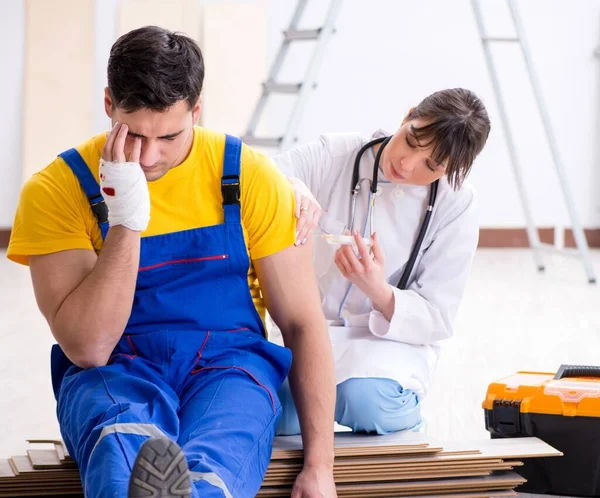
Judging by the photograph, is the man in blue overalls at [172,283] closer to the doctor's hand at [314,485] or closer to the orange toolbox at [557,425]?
the doctor's hand at [314,485]

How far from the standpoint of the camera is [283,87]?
4.77 m

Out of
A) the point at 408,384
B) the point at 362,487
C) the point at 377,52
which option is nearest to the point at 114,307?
the point at 362,487

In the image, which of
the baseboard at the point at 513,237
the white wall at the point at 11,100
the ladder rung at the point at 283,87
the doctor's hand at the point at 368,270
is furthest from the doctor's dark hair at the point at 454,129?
the white wall at the point at 11,100

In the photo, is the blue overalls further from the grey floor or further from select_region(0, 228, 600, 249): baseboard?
select_region(0, 228, 600, 249): baseboard

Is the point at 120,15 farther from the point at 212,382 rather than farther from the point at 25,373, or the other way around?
the point at 212,382

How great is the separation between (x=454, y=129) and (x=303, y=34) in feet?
9.16

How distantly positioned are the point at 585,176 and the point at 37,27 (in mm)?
4436

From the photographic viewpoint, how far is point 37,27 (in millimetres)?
7090

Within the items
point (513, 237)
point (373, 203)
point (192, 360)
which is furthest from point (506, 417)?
point (513, 237)

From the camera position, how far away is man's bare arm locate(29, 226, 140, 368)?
174 cm

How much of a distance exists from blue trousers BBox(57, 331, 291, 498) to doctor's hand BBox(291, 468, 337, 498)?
11 centimetres

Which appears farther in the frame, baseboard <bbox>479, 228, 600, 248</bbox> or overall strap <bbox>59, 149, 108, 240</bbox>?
baseboard <bbox>479, 228, 600, 248</bbox>

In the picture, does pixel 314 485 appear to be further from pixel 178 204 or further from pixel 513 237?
pixel 513 237

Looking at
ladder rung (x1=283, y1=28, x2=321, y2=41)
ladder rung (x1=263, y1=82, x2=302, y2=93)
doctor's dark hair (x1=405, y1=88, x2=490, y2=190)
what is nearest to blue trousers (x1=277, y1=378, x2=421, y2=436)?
doctor's dark hair (x1=405, y1=88, x2=490, y2=190)
